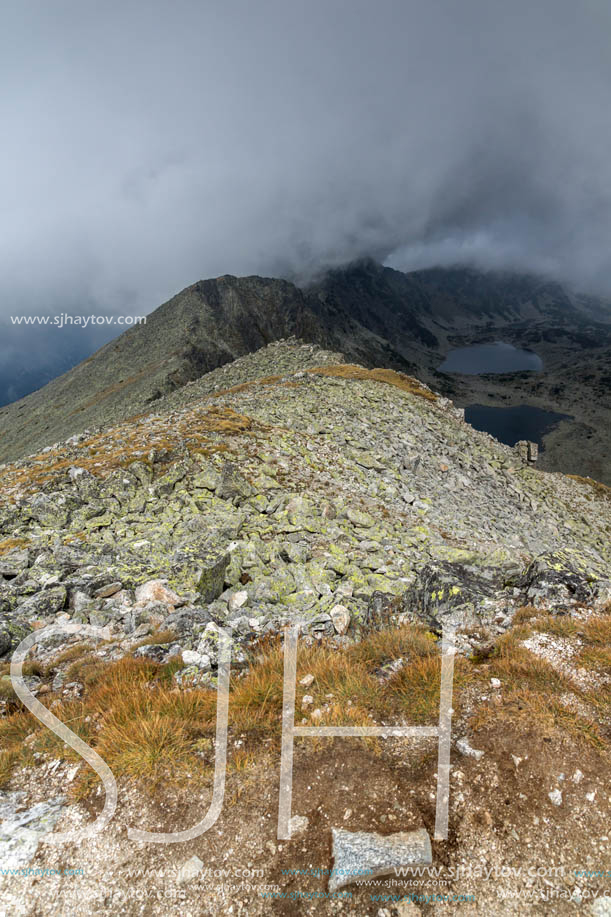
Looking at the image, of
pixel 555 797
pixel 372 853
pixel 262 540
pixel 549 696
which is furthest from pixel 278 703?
pixel 262 540

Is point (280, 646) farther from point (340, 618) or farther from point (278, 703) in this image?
point (340, 618)

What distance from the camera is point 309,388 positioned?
33125 mm

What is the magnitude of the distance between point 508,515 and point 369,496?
10868 millimetres

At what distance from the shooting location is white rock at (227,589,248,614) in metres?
9.88

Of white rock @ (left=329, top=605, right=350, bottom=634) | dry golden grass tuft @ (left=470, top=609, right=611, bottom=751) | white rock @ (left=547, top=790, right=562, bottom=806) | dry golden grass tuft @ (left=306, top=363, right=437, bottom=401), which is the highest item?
dry golden grass tuft @ (left=306, top=363, right=437, bottom=401)

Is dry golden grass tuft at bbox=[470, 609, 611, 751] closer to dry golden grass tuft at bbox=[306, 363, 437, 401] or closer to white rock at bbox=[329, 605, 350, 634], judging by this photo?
white rock at bbox=[329, 605, 350, 634]

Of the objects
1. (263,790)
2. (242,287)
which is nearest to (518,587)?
(263,790)

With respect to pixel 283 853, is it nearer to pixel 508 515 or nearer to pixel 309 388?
pixel 508 515

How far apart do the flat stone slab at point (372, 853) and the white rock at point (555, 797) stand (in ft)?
4.77

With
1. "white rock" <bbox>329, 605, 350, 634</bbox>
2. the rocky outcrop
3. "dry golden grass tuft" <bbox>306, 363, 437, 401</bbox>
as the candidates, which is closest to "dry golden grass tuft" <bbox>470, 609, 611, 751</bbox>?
the rocky outcrop

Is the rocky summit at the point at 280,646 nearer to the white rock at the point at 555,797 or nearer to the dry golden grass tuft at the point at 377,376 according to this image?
the white rock at the point at 555,797

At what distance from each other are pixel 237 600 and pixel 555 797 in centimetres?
743

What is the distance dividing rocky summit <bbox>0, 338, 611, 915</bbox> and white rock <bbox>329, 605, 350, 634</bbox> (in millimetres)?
134

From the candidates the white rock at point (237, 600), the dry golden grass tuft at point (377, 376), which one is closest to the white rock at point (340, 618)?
the white rock at point (237, 600)
